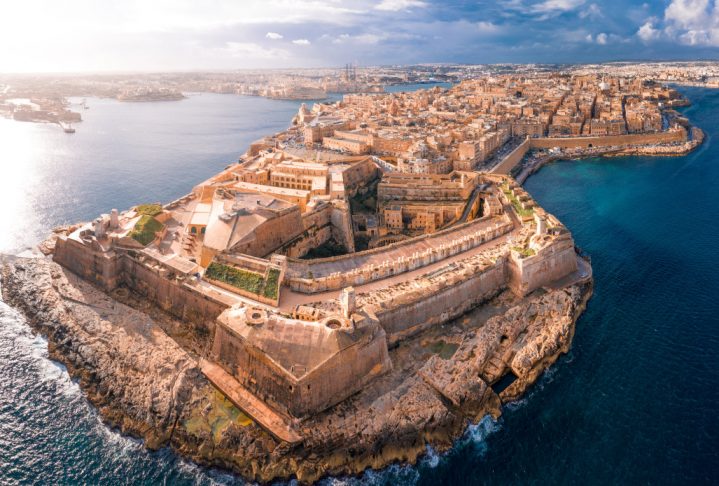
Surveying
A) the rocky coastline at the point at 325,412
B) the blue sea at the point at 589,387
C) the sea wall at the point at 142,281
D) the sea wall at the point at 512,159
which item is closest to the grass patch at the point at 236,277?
the sea wall at the point at 142,281

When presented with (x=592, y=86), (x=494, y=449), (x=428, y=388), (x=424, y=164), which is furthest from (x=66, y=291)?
(x=592, y=86)

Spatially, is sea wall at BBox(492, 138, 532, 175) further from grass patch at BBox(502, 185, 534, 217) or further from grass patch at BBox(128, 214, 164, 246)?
grass patch at BBox(128, 214, 164, 246)

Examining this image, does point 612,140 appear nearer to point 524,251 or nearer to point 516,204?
point 516,204

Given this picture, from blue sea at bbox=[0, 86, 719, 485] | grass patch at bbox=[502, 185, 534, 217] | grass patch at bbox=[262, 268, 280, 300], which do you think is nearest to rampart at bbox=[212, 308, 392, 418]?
grass patch at bbox=[262, 268, 280, 300]

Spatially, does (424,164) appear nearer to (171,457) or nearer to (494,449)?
(494,449)

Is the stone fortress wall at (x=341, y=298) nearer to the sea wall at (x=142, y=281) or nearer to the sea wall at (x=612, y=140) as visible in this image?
the sea wall at (x=142, y=281)

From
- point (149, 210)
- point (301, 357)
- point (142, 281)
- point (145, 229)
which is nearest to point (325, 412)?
point (301, 357)

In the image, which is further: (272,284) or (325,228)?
(325,228)
